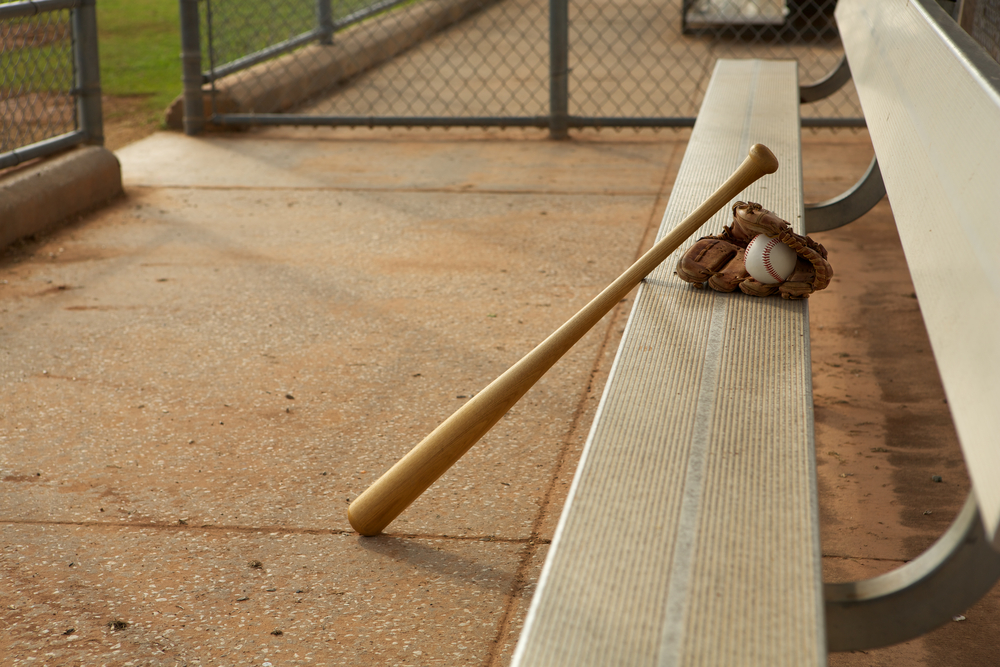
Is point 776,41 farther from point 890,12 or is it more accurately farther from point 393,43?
point 890,12

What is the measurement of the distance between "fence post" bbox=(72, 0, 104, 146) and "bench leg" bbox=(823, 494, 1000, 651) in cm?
467

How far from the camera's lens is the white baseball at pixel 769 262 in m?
1.91

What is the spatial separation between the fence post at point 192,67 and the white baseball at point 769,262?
4816 mm

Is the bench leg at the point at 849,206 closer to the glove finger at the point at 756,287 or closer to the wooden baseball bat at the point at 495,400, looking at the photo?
the wooden baseball bat at the point at 495,400

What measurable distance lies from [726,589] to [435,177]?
4.38 m

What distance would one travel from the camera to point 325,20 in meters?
8.05

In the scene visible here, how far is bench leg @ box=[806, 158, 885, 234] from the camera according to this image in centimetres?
303

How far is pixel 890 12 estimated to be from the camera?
2766 millimetres

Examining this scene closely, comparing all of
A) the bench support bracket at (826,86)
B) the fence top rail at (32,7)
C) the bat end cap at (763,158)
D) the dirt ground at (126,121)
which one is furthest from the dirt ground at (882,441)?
the dirt ground at (126,121)

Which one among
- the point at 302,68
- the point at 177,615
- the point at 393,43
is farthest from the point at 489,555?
the point at 393,43

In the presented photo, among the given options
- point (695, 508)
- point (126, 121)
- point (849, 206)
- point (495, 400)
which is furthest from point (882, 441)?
point (126, 121)

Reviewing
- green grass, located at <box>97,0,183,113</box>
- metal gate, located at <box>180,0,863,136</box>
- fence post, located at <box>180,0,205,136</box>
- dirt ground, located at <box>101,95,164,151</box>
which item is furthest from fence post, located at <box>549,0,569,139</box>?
green grass, located at <box>97,0,183,113</box>

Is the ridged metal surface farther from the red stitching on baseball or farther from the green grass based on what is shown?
the green grass

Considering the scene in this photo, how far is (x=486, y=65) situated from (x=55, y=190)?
4.97 m
